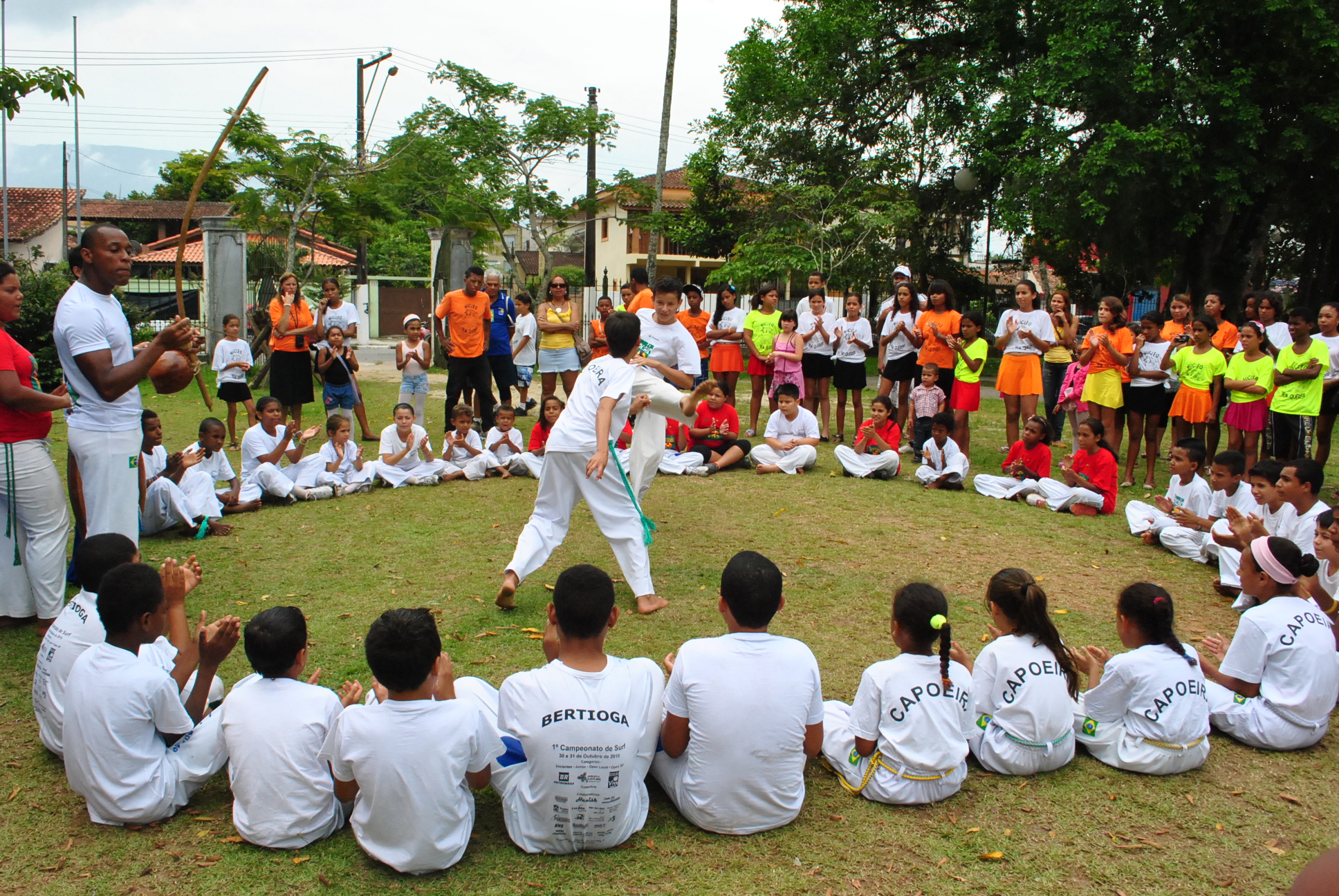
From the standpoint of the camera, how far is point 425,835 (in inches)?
122

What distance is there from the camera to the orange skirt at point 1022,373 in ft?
33.0

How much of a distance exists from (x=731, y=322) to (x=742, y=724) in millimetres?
9276

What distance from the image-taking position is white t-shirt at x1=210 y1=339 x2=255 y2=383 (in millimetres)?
10758

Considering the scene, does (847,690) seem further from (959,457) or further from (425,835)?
(959,457)

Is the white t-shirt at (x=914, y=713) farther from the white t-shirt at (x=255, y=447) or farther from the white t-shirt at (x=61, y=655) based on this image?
the white t-shirt at (x=255, y=447)

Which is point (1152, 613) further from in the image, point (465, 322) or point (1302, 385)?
point (465, 322)

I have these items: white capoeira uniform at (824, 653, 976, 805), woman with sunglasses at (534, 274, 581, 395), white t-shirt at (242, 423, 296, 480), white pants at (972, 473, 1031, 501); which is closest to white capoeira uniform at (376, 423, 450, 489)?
white t-shirt at (242, 423, 296, 480)

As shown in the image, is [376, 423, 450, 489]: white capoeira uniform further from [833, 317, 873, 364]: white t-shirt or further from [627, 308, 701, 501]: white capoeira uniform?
[833, 317, 873, 364]: white t-shirt

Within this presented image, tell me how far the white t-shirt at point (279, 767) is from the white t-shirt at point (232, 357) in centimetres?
835

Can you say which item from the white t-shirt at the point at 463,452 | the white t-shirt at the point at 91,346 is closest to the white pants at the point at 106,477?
the white t-shirt at the point at 91,346

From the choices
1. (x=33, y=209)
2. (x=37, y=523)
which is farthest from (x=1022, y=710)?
(x=33, y=209)

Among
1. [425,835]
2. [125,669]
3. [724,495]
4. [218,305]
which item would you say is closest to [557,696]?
[425,835]

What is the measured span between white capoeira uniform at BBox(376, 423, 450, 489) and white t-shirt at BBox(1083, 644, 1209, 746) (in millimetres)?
6726

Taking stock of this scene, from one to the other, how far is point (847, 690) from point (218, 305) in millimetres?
18291
